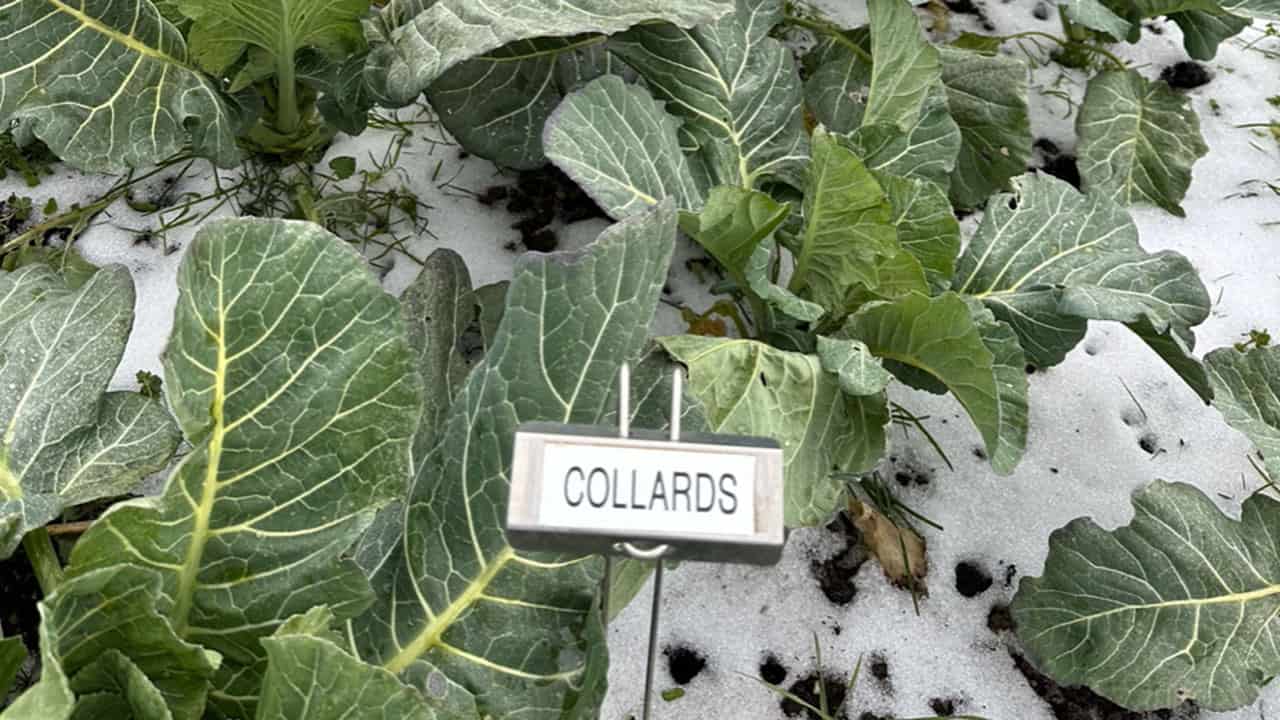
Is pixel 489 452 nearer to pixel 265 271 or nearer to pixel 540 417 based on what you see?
pixel 540 417

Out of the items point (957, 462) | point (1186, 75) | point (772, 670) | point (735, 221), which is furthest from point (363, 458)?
point (1186, 75)

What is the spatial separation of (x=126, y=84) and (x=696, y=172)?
903 millimetres

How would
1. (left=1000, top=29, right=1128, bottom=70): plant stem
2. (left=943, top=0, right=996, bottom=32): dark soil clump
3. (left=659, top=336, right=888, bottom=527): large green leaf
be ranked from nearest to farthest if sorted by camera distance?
(left=659, top=336, right=888, bottom=527): large green leaf < (left=1000, top=29, right=1128, bottom=70): plant stem < (left=943, top=0, right=996, bottom=32): dark soil clump

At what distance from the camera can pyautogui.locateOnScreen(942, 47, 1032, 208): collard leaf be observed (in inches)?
73.9

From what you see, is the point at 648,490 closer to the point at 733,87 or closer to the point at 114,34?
the point at 733,87

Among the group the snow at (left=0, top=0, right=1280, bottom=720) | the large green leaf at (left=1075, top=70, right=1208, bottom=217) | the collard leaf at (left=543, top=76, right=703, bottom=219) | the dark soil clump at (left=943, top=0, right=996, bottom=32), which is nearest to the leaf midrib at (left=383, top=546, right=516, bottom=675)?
the snow at (left=0, top=0, right=1280, bottom=720)

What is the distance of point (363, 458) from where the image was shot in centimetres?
109

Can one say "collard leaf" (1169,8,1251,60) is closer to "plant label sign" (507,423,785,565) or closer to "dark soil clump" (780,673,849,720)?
"dark soil clump" (780,673,849,720)

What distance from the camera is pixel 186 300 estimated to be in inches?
41.0

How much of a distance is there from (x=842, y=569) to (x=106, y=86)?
135cm

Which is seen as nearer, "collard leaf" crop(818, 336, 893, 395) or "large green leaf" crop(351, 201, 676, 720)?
"large green leaf" crop(351, 201, 676, 720)

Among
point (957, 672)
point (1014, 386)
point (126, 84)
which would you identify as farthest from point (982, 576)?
point (126, 84)

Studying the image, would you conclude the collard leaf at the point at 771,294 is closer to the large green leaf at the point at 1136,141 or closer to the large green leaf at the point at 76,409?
the large green leaf at the point at 76,409

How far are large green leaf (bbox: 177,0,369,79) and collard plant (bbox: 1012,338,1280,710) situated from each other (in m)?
1.37
